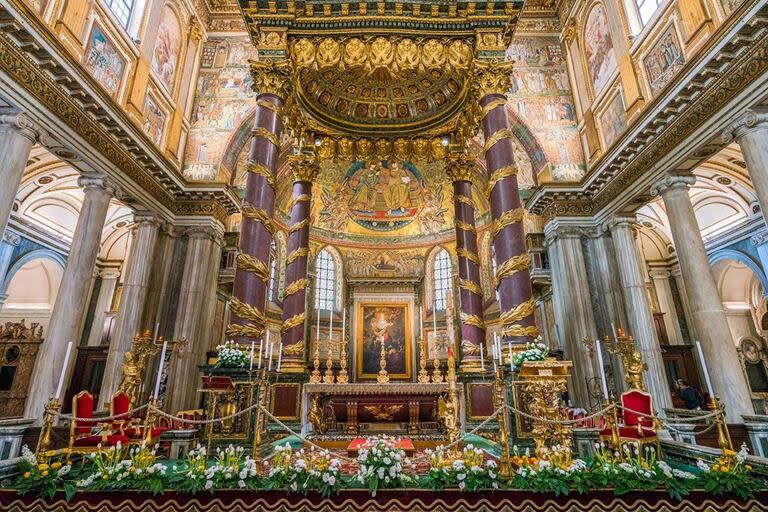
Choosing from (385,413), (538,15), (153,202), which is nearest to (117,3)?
(153,202)

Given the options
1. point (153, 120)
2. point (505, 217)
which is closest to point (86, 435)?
point (505, 217)

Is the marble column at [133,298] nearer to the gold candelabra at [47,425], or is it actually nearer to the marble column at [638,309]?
the gold candelabra at [47,425]

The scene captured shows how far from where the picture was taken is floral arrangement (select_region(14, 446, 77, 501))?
341cm

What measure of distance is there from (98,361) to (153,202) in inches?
317

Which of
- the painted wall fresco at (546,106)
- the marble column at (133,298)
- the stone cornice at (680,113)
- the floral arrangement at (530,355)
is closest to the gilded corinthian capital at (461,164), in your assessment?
the stone cornice at (680,113)

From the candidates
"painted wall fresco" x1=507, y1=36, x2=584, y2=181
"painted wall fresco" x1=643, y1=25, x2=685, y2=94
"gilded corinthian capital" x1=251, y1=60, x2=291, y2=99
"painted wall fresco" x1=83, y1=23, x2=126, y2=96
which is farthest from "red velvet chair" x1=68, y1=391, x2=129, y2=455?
"painted wall fresco" x1=507, y1=36, x2=584, y2=181

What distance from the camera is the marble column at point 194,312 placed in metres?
10.9

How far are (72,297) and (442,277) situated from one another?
1487 cm

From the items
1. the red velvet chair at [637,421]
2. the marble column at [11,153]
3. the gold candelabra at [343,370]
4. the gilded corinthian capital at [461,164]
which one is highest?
the gilded corinthian capital at [461,164]

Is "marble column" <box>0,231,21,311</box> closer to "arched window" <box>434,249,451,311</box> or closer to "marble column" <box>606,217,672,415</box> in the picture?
"arched window" <box>434,249,451,311</box>

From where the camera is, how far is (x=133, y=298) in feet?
34.8

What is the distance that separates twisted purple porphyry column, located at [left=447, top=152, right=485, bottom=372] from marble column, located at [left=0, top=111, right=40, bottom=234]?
9147 millimetres

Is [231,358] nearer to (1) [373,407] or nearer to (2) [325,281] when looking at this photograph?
(1) [373,407]

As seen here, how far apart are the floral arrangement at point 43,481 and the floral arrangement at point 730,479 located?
5779mm
